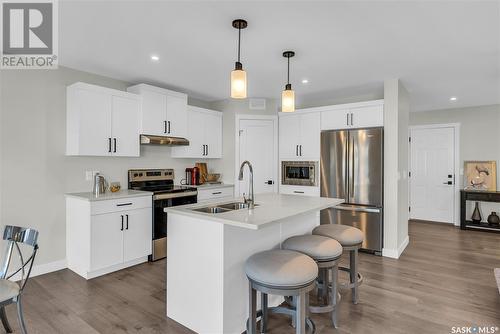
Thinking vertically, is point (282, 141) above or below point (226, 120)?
below

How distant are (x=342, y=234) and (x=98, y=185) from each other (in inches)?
114

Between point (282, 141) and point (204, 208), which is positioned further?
point (282, 141)

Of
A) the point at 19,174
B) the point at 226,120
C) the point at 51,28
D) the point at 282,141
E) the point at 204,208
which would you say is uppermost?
the point at 51,28

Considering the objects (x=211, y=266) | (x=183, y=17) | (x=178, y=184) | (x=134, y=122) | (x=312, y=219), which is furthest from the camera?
(x=178, y=184)

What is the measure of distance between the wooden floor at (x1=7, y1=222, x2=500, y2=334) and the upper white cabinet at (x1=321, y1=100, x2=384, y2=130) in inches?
77.9

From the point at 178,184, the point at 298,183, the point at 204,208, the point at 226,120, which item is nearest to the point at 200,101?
the point at 226,120

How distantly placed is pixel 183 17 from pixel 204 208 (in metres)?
1.57

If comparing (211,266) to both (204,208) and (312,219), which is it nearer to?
(204,208)

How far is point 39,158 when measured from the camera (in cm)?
329

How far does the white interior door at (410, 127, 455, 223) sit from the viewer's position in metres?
6.14

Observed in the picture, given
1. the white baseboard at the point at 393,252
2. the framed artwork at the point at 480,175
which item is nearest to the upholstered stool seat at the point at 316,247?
the white baseboard at the point at 393,252

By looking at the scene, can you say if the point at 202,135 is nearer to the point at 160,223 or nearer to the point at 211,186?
the point at 211,186

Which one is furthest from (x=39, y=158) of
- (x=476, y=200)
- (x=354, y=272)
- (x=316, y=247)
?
(x=476, y=200)

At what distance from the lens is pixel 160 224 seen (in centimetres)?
392
